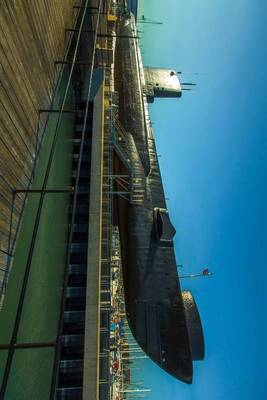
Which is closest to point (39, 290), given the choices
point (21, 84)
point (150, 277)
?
point (150, 277)

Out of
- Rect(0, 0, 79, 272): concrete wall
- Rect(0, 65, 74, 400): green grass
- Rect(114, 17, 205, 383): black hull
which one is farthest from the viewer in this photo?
Rect(114, 17, 205, 383): black hull

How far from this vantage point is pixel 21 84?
5.64 meters

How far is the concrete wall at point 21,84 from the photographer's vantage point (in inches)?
195

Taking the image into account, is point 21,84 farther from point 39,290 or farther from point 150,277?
point 150,277

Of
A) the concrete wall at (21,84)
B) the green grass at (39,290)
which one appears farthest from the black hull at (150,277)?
the concrete wall at (21,84)

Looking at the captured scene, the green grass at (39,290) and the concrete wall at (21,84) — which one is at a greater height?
the concrete wall at (21,84)

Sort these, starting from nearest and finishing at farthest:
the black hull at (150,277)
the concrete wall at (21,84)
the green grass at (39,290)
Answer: the concrete wall at (21,84) < the green grass at (39,290) < the black hull at (150,277)

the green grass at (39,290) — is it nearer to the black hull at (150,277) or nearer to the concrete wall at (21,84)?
the concrete wall at (21,84)

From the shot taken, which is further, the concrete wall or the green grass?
the green grass

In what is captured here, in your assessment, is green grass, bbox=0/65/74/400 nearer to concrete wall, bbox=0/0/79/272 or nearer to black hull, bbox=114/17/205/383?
concrete wall, bbox=0/0/79/272

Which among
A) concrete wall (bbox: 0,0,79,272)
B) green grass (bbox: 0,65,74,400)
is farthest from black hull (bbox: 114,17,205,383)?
concrete wall (bbox: 0,0,79,272)

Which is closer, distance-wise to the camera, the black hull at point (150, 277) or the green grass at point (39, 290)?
the green grass at point (39, 290)

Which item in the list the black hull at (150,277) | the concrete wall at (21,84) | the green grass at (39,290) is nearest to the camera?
the concrete wall at (21,84)

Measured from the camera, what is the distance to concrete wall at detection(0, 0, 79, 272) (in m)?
4.96
